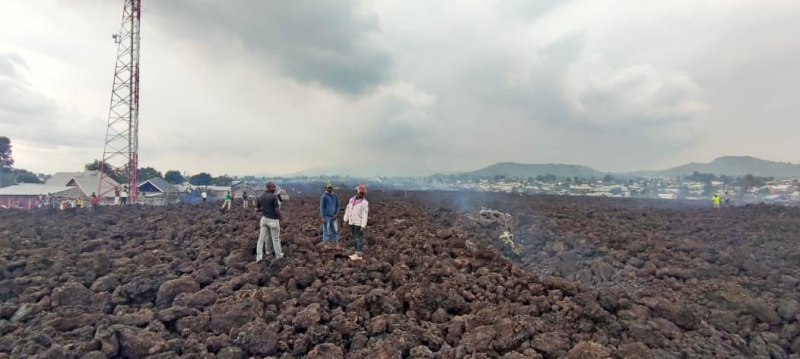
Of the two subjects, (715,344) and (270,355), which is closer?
Result: (270,355)

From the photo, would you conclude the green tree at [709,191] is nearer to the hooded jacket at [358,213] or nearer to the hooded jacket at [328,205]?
the hooded jacket at [358,213]

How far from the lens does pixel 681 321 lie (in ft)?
20.7

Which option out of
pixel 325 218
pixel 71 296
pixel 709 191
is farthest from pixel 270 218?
pixel 709 191

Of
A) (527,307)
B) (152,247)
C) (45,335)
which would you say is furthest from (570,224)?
(45,335)

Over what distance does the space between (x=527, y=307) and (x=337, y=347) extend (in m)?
3.01

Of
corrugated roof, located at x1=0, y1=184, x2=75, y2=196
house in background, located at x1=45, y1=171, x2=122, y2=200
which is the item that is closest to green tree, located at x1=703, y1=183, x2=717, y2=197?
house in background, located at x1=45, y1=171, x2=122, y2=200

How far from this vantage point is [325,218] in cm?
958

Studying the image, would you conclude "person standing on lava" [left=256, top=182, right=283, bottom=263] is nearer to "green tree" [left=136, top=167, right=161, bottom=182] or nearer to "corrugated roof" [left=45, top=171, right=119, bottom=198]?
"corrugated roof" [left=45, top=171, right=119, bottom=198]

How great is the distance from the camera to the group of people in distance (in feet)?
24.7

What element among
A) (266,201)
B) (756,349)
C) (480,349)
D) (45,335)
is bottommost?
(756,349)

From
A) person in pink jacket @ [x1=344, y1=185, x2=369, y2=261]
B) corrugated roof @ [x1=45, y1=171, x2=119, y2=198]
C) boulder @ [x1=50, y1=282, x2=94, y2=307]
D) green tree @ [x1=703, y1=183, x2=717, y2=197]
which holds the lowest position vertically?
green tree @ [x1=703, y1=183, x2=717, y2=197]

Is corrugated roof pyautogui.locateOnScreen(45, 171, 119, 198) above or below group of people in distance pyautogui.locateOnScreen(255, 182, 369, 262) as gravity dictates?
above

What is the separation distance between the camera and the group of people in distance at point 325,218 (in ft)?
24.7

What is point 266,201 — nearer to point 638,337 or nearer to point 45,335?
point 45,335
